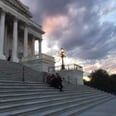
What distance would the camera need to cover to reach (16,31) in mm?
39688

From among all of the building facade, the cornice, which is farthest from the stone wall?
the cornice

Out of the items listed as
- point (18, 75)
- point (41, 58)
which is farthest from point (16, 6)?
point (18, 75)

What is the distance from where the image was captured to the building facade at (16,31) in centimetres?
3700

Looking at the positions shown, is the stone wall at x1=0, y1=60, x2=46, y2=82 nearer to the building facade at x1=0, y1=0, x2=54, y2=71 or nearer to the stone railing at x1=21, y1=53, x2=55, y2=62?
the stone railing at x1=21, y1=53, x2=55, y2=62

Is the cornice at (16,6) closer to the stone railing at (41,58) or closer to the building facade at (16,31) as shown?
the building facade at (16,31)

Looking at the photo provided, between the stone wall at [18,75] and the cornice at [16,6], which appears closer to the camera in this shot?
the stone wall at [18,75]

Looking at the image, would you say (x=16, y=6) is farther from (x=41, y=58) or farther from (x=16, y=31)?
(x=41, y=58)

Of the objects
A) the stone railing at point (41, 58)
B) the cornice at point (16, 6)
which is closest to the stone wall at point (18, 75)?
the stone railing at point (41, 58)

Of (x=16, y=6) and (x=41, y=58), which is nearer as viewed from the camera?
(x=41, y=58)

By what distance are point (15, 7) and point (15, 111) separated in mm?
30252

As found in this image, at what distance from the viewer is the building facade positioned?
121ft

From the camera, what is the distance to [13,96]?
525 inches

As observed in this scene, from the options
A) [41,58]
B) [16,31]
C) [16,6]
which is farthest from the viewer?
[16,6]

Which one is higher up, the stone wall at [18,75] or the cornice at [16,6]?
the cornice at [16,6]
